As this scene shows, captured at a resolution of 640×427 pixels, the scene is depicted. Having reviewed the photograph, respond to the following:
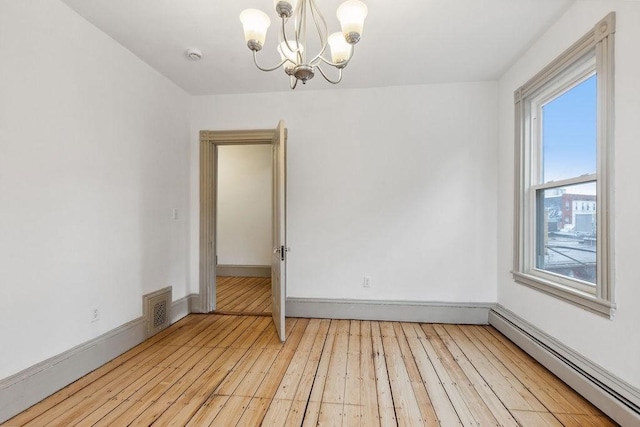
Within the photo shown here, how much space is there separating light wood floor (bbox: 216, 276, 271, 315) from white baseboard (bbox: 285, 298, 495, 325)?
511mm

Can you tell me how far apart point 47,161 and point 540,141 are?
12.4 ft

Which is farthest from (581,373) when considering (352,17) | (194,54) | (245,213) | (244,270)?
(245,213)

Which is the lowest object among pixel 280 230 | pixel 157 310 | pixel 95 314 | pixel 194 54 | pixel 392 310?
pixel 392 310

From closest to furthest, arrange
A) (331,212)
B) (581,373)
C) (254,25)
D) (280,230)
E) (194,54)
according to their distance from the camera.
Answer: (254,25)
(581,373)
(194,54)
(280,230)
(331,212)

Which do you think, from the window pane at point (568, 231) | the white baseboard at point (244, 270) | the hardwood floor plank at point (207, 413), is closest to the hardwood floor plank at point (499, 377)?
the window pane at point (568, 231)

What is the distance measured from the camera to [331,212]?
3.45 meters

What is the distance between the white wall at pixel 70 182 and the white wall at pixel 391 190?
53.6 inches

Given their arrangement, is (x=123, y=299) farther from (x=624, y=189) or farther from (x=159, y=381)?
(x=624, y=189)

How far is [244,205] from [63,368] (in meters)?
3.88

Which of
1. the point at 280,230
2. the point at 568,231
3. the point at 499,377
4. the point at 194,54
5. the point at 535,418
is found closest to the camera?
the point at 535,418

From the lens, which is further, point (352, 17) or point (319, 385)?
point (319, 385)

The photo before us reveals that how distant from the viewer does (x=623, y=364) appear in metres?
1.70

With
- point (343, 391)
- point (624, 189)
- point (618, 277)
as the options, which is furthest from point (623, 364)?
point (343, 391)

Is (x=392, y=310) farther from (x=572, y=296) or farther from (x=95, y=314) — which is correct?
(x=95, y=314)
